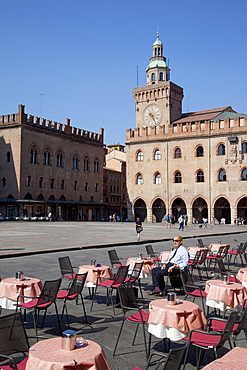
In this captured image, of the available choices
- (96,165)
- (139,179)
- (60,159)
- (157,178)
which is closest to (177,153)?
(157,178)

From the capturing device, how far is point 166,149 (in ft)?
173

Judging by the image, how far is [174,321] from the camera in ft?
14.9

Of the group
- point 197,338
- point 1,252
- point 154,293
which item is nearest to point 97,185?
point 1,252

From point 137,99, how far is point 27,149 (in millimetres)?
22557

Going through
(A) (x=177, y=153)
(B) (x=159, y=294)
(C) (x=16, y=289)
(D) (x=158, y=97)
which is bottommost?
(B) (x=159, y=294)

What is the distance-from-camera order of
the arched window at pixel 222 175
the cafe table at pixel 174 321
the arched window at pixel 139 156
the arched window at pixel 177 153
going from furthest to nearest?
1. the arched window at pixel 139 156
2. the arched window at pixel 177 153
3. the arched window at pixel 222 175
4. the cafe table at pixel 174 321

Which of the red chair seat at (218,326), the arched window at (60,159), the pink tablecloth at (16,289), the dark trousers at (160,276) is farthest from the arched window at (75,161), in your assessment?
the red chair seat at (218,326)

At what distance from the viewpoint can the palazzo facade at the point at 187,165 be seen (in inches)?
1884

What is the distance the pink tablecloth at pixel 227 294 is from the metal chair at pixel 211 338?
5.16ft

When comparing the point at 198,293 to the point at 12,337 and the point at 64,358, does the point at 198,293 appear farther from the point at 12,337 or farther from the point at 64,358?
the point at 64,358

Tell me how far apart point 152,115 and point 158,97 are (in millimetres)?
2926

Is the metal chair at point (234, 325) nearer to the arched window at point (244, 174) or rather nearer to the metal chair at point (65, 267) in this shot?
the metal chair at point (65, 267)

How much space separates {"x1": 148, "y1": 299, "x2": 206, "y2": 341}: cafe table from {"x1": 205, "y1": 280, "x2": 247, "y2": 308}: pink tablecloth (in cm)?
128

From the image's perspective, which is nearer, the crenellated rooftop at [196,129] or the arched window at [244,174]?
the arched window at [244,174]
